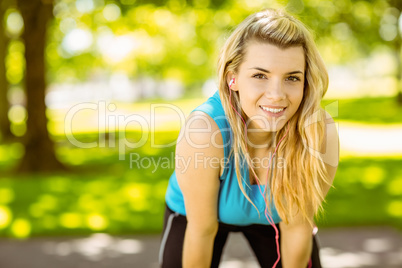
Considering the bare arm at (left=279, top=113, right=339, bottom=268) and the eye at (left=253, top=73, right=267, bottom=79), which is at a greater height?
the eye at (left=253, top=73, right=267, bottom=79)

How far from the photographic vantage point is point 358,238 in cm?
476

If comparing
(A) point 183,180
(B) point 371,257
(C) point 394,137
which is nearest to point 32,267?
(A) point 183,180

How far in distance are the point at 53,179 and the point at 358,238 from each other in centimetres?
571

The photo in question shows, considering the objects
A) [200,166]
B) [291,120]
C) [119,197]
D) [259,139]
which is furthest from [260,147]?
[119,197]

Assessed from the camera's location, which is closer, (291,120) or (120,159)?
(291,120)

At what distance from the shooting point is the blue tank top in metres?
2.13


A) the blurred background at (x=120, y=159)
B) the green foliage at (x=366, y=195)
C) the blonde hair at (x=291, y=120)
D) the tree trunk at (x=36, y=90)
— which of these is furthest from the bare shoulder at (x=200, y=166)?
the tree trunk at (x=36, y=90)

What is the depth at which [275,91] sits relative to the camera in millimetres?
1986

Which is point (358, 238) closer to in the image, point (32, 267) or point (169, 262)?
point (169, 262)

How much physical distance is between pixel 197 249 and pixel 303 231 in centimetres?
57

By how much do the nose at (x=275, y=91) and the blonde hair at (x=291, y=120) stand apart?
16 centimetres

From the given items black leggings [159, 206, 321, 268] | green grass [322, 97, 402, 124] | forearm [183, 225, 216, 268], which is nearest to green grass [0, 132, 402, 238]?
black leggings [159, 206, 321, 268]

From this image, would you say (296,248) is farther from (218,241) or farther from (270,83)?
(270,83)

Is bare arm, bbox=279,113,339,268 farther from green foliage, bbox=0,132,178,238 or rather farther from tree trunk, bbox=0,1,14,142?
tree trunk, bbox=0,1,14,142
